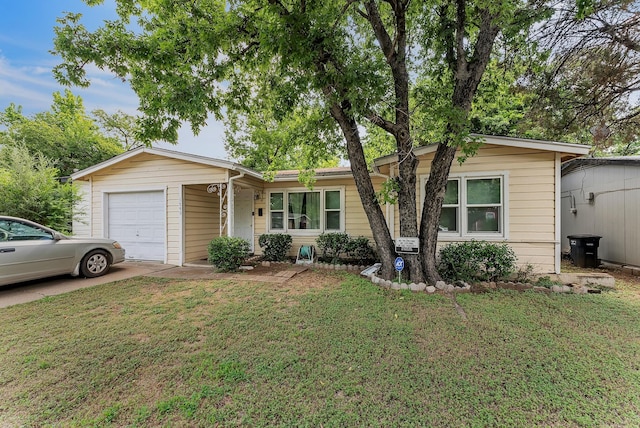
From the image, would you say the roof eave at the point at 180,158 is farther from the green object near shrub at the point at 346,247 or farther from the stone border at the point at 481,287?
the stone border at the point at 481,287

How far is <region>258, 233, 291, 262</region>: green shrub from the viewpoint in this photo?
807 centimetres

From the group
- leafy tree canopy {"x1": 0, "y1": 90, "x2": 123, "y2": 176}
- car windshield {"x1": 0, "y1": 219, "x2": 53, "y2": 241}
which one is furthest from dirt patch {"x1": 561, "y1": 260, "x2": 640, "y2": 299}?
leafy tree canopy {"x1": 0, "y1": 90, "x2": 123, "y2": 176}

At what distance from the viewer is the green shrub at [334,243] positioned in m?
7.70

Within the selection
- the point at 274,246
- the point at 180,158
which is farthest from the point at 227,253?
the point at 180,158

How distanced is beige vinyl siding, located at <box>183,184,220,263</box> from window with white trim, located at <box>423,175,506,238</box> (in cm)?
737

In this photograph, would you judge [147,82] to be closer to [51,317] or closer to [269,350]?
[51,317]

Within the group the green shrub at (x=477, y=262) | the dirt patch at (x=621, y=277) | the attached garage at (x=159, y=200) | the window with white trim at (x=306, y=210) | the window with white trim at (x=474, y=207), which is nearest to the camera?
the dirt patch at (x=621, y=277)

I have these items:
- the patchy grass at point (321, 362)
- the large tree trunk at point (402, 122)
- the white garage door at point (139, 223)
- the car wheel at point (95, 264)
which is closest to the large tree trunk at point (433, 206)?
the large tree trunk at point (402, 122)

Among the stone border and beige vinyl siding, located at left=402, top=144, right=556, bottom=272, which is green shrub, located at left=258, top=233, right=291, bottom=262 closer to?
the stone border

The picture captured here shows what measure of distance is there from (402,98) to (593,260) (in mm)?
7170

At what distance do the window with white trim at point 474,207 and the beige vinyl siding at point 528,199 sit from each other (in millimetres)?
156

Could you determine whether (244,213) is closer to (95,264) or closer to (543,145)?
(95,264)

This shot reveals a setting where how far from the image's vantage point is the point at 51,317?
12.7ft

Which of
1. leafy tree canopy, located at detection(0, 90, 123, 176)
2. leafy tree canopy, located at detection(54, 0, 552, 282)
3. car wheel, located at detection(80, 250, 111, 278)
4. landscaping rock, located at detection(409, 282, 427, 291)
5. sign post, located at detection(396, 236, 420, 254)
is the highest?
leafy tree canopy, located at detection(0, 90, 123, 176)
